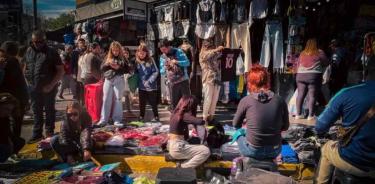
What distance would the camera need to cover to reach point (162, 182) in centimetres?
396

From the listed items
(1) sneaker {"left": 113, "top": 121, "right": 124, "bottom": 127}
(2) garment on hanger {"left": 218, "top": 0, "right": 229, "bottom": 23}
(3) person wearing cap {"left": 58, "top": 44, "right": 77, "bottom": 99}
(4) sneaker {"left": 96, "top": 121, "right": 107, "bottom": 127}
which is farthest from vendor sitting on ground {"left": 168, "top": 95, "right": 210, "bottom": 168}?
(3) person wearing cap {"left": 58, "top": 44, "right": 77, "bottom": 99}

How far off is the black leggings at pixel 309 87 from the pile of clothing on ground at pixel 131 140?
3.00 metres

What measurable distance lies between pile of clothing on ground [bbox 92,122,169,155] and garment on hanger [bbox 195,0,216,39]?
324 centimetres

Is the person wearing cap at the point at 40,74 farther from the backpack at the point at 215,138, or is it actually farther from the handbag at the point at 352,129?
the handbag at the point at 352,129

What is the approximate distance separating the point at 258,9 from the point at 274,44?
34.0 inches

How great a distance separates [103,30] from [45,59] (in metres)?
7.97

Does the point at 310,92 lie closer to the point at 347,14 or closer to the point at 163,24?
the point at 347,14

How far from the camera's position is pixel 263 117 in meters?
4.21

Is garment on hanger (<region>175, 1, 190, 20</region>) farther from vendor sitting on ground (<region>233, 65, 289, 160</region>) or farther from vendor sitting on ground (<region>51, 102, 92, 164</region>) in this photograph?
vendor sitting on ground (<region>233, 65, 289, 160</region>)

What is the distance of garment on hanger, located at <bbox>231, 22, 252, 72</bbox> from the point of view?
359 inches

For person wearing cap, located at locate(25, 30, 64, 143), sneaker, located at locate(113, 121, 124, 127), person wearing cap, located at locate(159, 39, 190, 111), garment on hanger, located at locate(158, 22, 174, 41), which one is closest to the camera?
person wearing cap, located at locate(25, 30, 64, 143)

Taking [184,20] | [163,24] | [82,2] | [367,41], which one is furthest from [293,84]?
[82,2]

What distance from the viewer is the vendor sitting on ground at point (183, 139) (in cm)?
520

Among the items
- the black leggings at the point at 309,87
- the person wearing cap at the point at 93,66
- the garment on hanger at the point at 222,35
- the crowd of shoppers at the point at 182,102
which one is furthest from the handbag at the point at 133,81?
the black leggings at the point at 309,87
